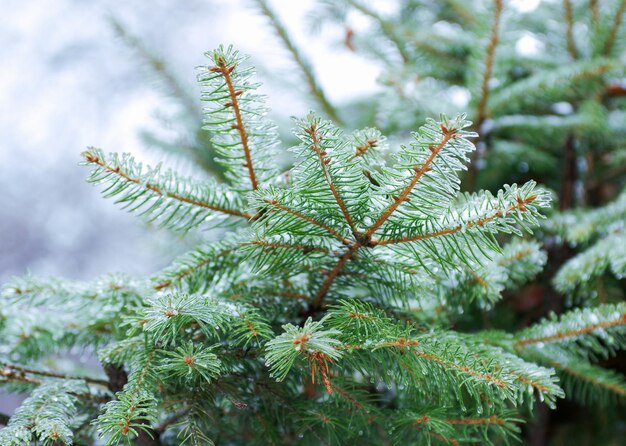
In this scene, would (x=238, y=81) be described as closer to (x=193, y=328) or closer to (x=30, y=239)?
(x=193, y=328)

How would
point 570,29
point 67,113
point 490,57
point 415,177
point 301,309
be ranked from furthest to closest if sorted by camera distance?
point 67,113 → point 570,29 → point 490,57 → point 301,309 → point 415,177

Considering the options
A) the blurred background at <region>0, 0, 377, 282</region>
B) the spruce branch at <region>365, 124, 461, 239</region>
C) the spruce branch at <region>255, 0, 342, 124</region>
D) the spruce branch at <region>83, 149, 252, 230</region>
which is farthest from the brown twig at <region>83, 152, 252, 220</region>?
the blurred background at <region>0, 0, 377, 282</region>

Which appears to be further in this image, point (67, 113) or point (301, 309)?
point (67, 113)

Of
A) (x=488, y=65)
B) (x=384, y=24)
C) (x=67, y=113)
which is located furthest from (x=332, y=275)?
(x=67, y=113)

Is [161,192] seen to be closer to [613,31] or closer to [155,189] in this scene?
[155,189]

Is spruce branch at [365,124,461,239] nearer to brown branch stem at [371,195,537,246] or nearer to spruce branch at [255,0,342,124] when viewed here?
brown branch stem at [371,195,537,246]

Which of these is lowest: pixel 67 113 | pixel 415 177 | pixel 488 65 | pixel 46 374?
pixel 46 374

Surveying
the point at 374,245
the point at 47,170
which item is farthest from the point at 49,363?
the point at 47,170

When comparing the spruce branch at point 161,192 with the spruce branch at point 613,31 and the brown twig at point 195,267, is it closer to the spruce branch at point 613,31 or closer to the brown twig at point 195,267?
the brown twig at point 195,267

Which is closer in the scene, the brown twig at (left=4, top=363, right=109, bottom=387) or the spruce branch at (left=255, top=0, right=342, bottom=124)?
the brown twig at (left=4, top=363, right=109, bottom=387)

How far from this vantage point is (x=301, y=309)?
434 millimetres

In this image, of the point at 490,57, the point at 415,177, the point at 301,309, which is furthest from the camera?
the point at 490,57

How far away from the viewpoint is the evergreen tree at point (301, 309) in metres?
0.33

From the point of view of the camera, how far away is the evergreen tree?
329mm
